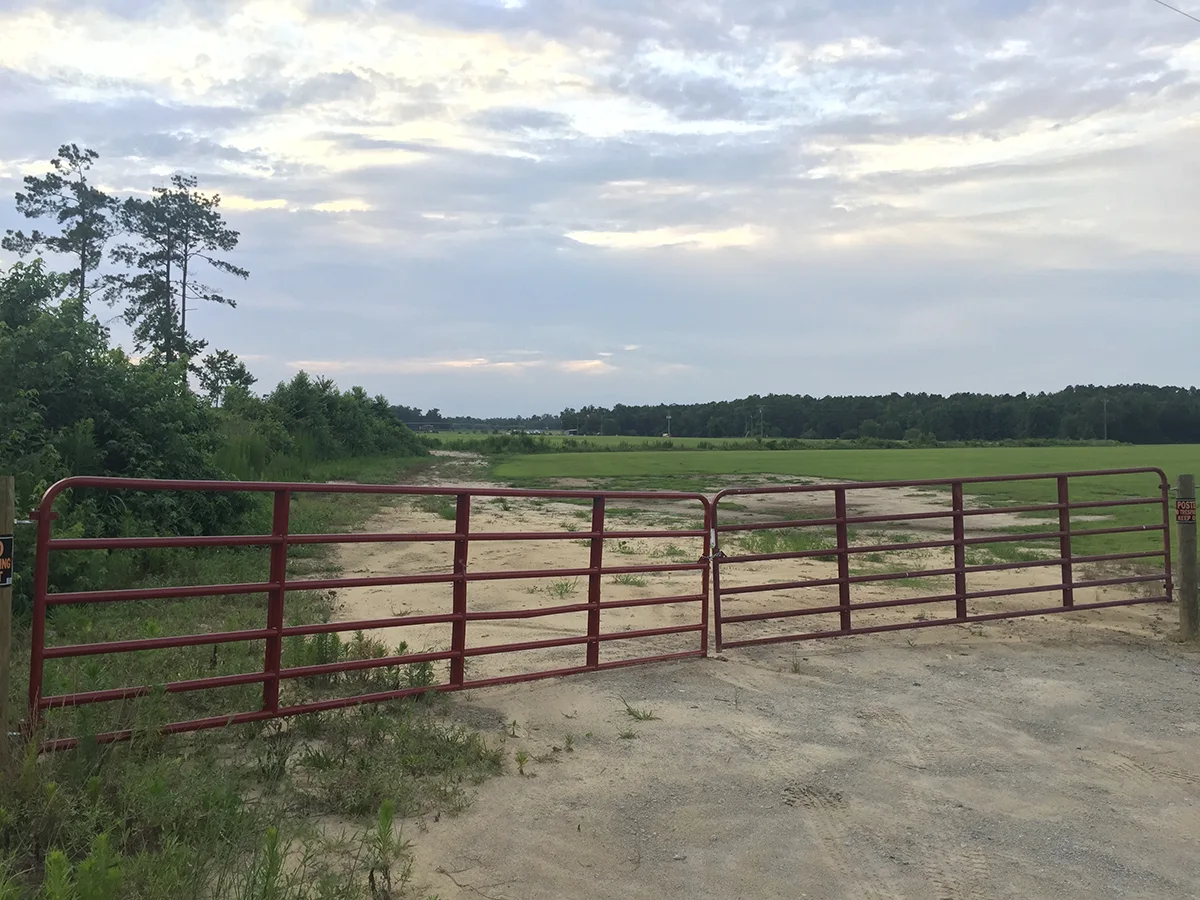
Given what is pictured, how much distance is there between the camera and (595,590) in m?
6.55

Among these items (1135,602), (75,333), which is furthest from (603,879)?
(75,333)

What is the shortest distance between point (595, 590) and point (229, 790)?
3139 mm

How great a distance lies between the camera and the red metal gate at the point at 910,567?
7.68 m

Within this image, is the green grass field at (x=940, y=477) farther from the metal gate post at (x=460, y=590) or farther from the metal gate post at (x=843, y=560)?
the metal gate post at (x=460, y=590)

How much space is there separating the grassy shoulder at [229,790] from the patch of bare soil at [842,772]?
29 centimetres

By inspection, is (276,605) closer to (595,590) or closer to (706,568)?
(595,590)

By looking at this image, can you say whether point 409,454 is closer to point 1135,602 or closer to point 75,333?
point 75,333

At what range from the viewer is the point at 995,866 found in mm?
3865

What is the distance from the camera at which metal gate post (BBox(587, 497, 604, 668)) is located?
254 inches

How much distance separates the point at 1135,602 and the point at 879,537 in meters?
8.31

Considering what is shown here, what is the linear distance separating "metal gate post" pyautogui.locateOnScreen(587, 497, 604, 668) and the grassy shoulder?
1.27 metres

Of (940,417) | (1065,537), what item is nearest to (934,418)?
(940,417)

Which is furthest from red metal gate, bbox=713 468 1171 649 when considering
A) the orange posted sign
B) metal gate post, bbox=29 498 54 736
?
the orange posted sign

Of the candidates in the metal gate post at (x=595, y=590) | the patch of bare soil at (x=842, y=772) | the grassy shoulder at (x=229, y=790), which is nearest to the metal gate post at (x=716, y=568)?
the patch of bare soil at (x=842, y=772)
